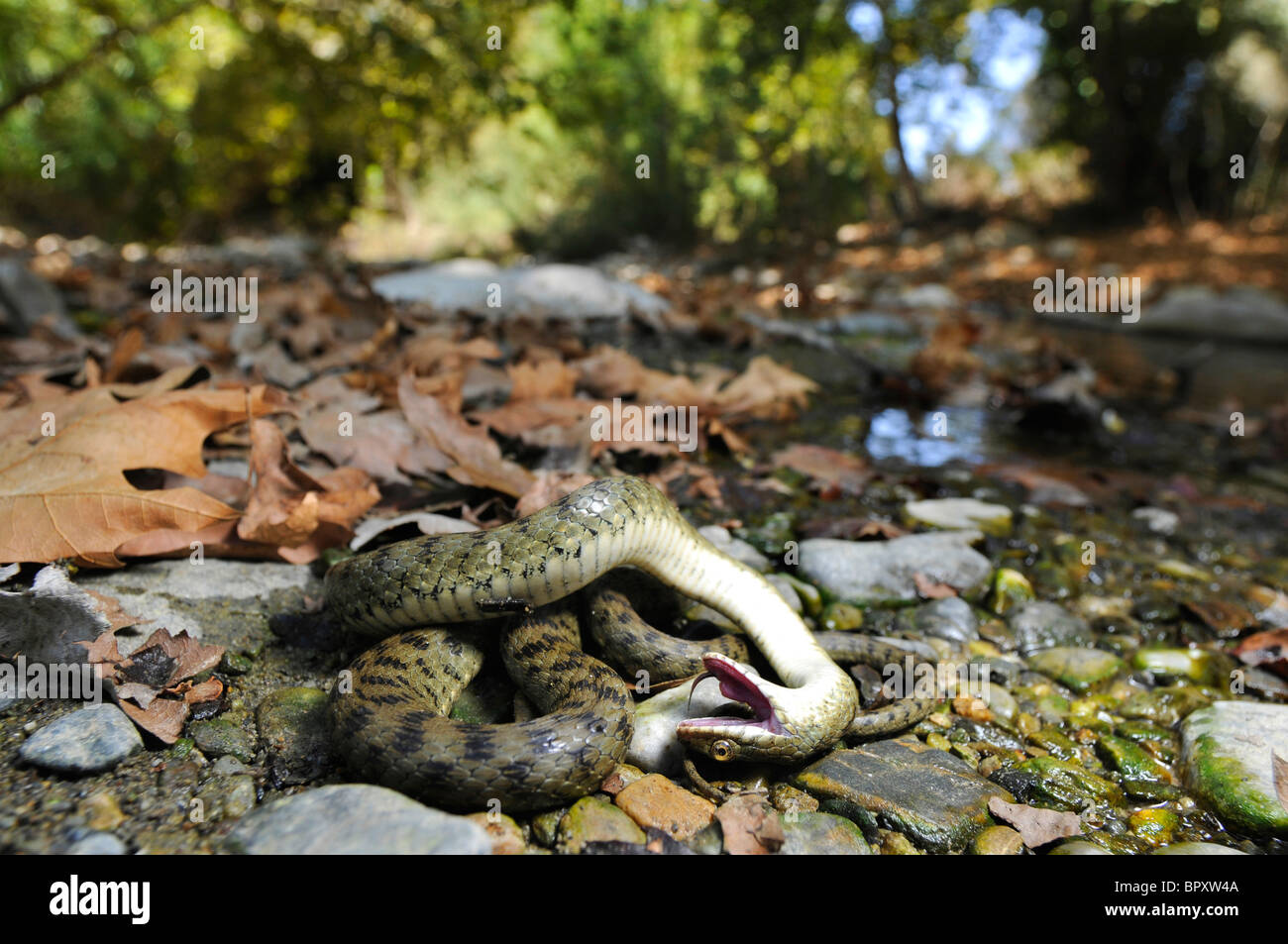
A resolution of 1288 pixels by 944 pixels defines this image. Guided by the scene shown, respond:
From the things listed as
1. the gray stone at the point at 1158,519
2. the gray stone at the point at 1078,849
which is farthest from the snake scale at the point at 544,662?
the gray stone at the point at 1158,519

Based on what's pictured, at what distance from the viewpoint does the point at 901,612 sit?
2771 millimetres

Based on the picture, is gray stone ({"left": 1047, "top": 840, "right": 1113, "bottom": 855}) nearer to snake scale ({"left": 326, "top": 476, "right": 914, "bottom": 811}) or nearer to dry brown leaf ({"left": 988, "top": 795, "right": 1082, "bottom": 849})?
dry brown leaf ({"left": 988, "top": 795, "right": 1082, "bottom": 849})

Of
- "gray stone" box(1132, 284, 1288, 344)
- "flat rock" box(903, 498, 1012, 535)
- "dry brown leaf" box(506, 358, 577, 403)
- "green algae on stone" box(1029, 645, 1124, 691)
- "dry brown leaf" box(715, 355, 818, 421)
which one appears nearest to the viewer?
"green algae on stone" box(1029, 645, 1124, 691)

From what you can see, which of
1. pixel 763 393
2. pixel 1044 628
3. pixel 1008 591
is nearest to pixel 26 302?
pixel 763 393

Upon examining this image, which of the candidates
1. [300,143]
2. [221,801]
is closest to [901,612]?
[221,801]

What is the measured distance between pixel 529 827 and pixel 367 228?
20027 mm

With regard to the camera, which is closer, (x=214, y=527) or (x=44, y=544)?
(x=44, y=544)

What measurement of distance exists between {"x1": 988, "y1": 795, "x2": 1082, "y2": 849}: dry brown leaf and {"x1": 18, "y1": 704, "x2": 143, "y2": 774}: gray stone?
78.0 inches

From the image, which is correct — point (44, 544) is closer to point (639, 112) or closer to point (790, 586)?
point (790, 586)

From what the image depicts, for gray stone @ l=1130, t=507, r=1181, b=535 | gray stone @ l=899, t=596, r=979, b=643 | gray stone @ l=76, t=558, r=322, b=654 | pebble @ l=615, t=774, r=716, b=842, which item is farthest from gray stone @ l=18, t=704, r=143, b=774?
gray stone @ l=1130, t=507, r=1181, b=535

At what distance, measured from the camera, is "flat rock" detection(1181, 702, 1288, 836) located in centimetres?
186

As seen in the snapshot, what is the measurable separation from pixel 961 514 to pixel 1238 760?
1.61 meters

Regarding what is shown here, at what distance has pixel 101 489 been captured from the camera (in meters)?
2.18

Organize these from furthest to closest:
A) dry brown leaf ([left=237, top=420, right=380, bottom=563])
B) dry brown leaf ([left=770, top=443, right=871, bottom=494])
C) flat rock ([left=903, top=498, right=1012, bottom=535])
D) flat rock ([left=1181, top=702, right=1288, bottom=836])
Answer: dry brown leaf ([left=770, top=443, right=871, bottom=494]), flat rock ([left=903, top=498, right=1012, bottom=535]), dry brown leaf ([left=237, top=420, right=380, bottom=563]), flat rock ([left=1181, top=702, right=1288, bottom=836])
